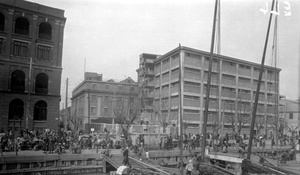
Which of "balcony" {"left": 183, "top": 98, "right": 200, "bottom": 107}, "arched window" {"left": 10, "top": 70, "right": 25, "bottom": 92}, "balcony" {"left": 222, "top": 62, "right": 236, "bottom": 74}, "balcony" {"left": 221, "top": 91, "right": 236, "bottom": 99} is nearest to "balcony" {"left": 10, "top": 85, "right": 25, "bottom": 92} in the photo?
"arched window" {"left": 10, "top": 70, "right": 25, "bottom": 92}

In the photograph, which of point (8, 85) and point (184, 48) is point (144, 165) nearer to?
point (8, 85)

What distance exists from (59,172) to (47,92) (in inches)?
638

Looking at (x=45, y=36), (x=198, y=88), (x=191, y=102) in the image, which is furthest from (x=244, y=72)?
(x=45, y=36)

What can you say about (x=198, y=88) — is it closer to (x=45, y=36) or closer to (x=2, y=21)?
(x=45, y=36)

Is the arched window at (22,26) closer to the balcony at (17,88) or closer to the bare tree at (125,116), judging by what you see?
the balcony at (17,88)

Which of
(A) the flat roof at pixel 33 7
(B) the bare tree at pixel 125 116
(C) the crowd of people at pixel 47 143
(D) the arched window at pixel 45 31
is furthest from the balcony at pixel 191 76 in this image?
(D) the arched window at pixel 45 31

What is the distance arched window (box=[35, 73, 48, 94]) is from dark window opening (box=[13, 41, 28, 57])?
3428mm

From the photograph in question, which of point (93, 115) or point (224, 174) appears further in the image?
point (93, 115)

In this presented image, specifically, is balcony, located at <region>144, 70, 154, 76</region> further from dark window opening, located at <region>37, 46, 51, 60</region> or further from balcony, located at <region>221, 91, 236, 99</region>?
dark window opening, located at <region>37, 46, 51, 60</region>

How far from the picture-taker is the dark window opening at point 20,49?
33.4 meters

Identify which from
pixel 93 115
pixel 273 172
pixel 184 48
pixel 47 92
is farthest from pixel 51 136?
pixel 93 115

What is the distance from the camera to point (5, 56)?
3269 centimetres

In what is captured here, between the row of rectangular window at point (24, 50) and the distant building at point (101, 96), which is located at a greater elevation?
the row of rectangular window at point (24, 50)

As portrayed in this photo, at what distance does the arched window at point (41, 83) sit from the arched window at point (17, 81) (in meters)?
1.76
